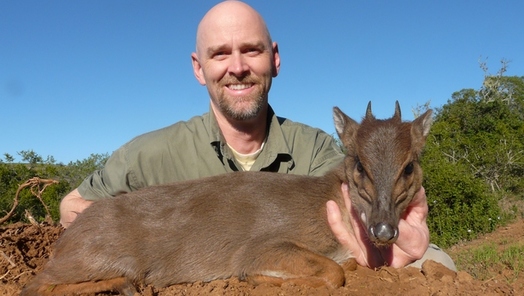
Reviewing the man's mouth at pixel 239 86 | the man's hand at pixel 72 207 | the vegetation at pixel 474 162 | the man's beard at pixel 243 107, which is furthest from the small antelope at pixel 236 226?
the vegetation at pixel 474 162

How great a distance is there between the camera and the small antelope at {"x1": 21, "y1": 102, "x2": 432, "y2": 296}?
5312mm

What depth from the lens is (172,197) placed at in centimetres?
610

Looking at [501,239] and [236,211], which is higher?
[236,211]

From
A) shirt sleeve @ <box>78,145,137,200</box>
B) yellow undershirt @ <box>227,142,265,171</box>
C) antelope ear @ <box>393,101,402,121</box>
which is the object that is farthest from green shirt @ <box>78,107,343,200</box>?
antelope ear @ <box>393,101,402,121</box>

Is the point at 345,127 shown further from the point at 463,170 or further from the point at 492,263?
the point at 463,170

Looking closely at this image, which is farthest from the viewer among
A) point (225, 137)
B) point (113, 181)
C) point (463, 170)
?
point (463, 170)

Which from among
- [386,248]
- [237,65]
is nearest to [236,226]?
[386,248]

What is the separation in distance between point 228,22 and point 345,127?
255 cm

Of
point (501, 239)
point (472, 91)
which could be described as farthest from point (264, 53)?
point (472, 91)

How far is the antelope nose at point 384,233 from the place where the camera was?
481 cm

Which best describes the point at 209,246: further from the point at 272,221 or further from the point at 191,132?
the point at 191,132

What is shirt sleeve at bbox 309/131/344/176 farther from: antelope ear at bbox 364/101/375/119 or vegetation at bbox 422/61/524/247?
vegetation at bbox 422/61/524/247

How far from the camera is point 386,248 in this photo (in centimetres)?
578

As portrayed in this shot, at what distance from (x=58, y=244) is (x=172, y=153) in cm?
205
